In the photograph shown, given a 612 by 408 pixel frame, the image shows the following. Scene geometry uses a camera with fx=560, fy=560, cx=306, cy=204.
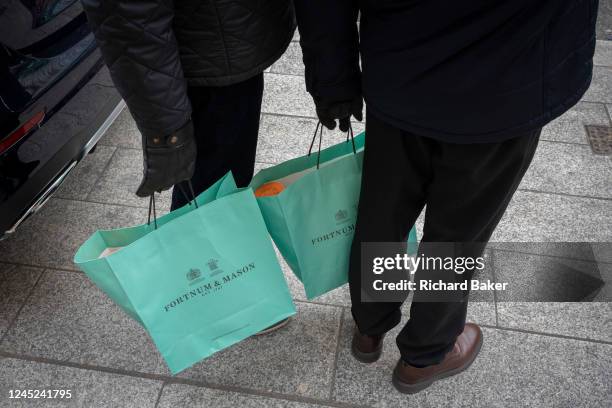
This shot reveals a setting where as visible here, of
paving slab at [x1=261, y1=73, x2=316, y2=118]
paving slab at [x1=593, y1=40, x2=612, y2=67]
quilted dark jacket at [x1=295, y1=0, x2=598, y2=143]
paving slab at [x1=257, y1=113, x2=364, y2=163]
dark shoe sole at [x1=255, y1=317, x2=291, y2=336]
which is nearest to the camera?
quilted dark jacket at [x1=295, y1=0, x2=598, y2=143]

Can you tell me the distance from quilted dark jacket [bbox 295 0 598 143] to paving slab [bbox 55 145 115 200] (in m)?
1.96

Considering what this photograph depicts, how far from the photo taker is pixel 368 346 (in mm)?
2182

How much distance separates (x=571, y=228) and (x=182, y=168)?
6.66 ft

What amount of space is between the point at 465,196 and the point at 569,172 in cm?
185

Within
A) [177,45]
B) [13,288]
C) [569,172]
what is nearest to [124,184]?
[13,288]

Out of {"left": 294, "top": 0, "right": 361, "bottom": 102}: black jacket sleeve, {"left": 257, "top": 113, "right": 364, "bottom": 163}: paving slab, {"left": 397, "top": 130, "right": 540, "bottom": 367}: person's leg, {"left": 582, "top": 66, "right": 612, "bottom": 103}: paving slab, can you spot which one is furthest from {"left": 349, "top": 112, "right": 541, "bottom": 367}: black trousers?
{"left": 582, "top": 66, "right": 612, "bottom": 103}: paving slab

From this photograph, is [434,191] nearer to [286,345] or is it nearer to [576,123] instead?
[286,345]

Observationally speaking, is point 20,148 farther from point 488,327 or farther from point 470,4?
point 488,327

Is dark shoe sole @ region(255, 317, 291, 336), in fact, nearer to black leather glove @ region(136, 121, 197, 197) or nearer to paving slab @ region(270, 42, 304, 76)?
black leather glove @ region(136, 121, 197, 197)

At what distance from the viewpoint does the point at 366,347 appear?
7.17 ft

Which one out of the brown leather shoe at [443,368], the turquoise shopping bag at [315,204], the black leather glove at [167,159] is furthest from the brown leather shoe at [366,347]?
the black leather glove at [167,159]

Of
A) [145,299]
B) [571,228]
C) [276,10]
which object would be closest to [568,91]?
[276,10]

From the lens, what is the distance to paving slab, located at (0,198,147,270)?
2.64 meters

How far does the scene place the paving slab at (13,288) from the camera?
94.6 inches
